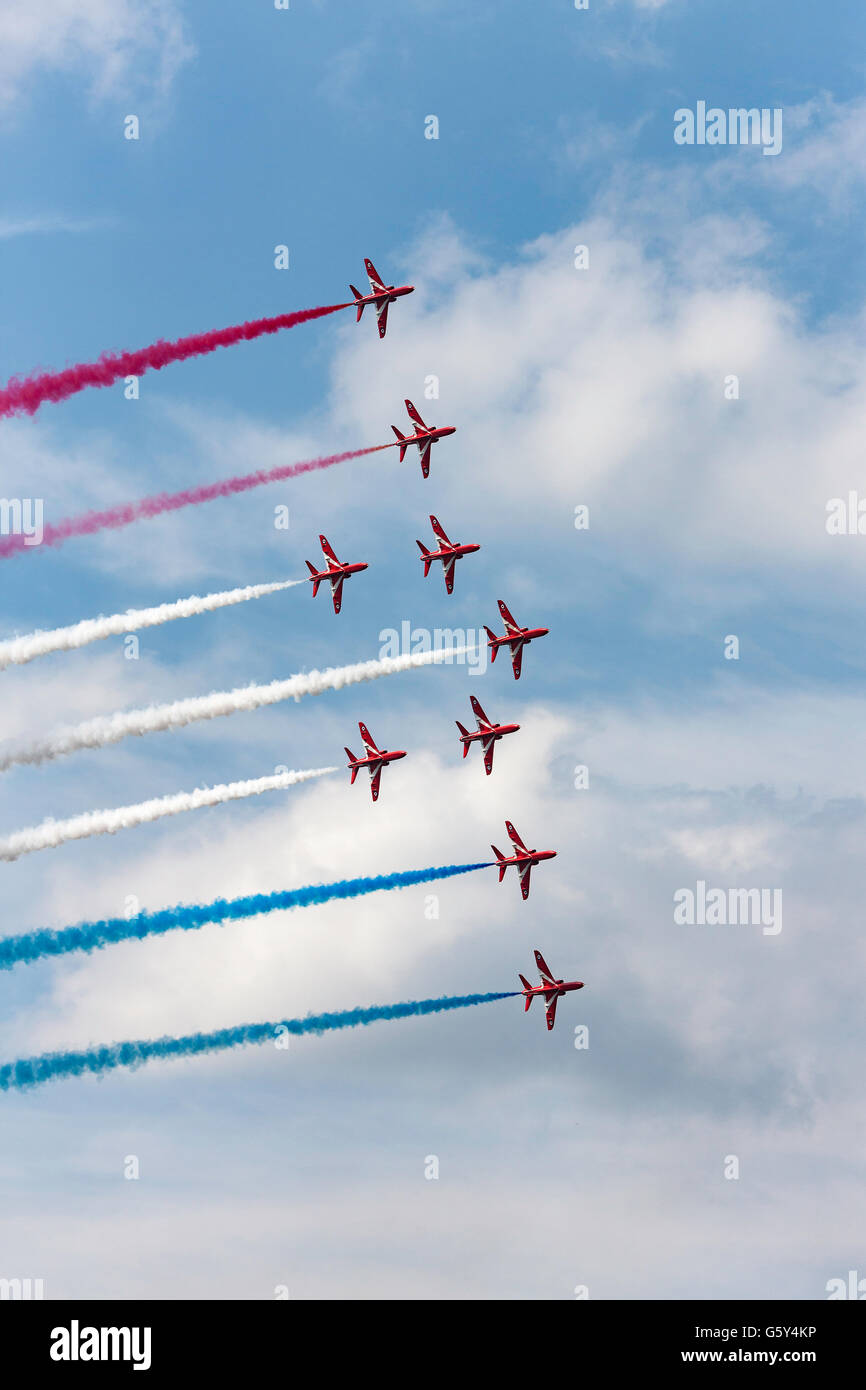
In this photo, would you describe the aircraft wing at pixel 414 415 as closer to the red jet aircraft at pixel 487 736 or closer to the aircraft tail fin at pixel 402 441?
the aircraft tail fin at pixel 402 441

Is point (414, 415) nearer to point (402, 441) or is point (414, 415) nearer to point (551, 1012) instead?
point (402, 441)

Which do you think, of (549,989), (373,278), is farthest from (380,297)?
(549,989)

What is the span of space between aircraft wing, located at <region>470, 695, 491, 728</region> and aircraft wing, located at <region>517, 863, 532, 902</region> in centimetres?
1319

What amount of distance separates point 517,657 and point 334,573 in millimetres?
18840

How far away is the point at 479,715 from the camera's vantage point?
145m

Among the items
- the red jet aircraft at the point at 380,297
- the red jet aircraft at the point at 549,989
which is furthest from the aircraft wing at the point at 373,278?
the red jet aircraft at the point at 549,989

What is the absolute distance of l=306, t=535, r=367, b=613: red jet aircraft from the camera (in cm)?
14075

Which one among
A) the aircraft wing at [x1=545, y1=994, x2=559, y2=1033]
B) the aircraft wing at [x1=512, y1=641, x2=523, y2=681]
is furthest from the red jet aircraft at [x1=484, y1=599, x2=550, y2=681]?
the aircraft wing at [x1=545, y1=994, x2=559, y2=1033]

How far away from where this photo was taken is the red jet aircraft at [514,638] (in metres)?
145

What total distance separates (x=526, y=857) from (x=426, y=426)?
132 ft

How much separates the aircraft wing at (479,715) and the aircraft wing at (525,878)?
13.2 m

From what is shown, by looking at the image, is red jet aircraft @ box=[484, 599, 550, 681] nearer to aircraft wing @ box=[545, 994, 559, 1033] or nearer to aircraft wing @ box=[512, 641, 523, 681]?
aircraft wing @ box=[512, 641, 523, 681]
